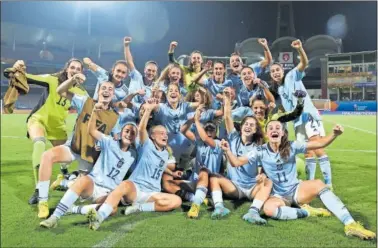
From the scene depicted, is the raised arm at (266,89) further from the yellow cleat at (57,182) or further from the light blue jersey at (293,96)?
the yellow cleat at (57,182)

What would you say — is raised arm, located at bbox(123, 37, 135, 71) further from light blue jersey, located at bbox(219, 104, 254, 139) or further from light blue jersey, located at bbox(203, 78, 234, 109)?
light blue jersey, located at bbox(219, 104, 254, 139)

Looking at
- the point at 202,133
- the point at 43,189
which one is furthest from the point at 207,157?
the point at 43,189

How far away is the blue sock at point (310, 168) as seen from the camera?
213 cm

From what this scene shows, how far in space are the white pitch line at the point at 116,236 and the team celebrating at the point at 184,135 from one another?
13cm

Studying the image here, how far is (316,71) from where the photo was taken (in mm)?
2109

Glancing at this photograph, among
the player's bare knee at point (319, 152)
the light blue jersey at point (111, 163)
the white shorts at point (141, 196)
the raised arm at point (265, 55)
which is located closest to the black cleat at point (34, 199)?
the light blue jersey at point (111, 163)

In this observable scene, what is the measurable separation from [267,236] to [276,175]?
14.7 inches

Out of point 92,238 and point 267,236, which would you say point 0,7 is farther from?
point 267,236

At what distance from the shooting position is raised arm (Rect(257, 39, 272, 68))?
2.11m

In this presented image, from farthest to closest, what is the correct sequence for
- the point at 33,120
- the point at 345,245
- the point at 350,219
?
the point at 33,120 → the point at 350,219 → the point at 345,245

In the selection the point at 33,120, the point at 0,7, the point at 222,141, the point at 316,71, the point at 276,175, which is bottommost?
the point at 276,175

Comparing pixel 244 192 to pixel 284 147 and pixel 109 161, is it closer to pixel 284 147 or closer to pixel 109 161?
pixel 284 147

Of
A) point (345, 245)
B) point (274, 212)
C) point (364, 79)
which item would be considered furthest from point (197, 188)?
point (364, 79)

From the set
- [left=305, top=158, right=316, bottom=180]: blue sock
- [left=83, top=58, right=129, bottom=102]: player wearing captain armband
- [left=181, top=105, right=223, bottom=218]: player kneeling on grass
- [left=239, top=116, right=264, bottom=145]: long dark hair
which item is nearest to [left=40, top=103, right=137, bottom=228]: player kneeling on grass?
[left=83, top=58, right=129, bottom=102]: player wearing captain armband
